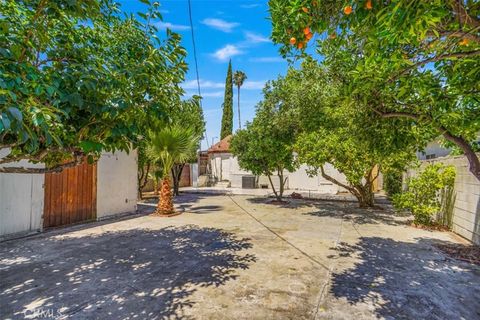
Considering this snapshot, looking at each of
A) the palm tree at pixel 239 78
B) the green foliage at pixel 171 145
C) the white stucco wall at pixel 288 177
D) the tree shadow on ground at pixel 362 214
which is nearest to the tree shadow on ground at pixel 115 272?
the green foliage at pixel 171 145

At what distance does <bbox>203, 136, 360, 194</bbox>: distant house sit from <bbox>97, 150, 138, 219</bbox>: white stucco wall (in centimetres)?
636

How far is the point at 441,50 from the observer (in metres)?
3.45

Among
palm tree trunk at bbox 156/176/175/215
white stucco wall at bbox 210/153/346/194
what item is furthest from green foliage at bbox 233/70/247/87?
palm tree trunk at bbox 156/176/175/215

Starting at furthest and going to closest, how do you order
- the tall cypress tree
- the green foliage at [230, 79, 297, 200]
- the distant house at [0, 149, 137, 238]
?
the tall cypress tree
the green foliage at [230, 79, 297, 200]
the distant house at [0, 149, 137, 238]

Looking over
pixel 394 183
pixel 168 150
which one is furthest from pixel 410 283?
pixel 394 183

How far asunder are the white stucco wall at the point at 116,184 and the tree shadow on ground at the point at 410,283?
7.80 m

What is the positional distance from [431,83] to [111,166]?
9.67m

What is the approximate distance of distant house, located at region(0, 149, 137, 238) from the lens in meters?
6.82

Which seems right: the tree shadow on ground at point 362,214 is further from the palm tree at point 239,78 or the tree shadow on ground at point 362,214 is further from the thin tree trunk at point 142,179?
the palm tree at point 239,78

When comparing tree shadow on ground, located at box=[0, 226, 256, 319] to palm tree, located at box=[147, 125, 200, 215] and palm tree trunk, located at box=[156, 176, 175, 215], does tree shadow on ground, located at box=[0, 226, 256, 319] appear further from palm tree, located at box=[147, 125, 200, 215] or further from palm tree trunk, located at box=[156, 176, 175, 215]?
palm tree, located at box=[147, 125, 200, 215]

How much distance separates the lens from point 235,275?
4.53 m

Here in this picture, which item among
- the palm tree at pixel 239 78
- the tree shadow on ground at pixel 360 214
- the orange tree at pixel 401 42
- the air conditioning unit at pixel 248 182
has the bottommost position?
the tree shadow on ground at pixel 360 214

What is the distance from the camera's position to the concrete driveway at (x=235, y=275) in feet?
11.2

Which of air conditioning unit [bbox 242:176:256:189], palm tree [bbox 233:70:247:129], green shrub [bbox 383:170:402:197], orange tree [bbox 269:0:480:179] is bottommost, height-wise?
air conditioning unit [bbox 242:176:256:189]
